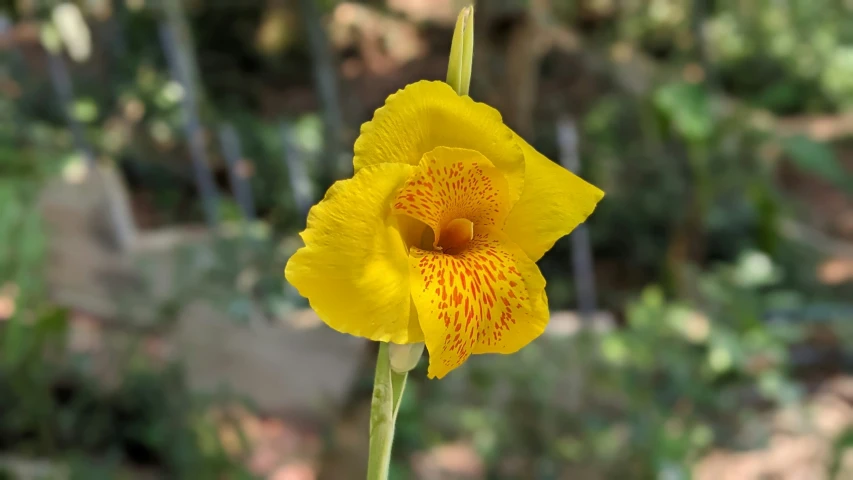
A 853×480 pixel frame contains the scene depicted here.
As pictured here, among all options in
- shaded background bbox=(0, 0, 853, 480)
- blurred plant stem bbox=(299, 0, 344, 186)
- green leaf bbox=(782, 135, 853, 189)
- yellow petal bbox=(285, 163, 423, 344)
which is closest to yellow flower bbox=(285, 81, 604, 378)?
yellow petal bbox=(285, 163, 423, 344)

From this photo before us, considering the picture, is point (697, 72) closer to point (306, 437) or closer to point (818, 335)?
point (818, 335)

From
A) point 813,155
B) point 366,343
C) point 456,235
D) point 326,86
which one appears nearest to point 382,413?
point 456,235

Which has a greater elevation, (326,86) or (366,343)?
(326,86)

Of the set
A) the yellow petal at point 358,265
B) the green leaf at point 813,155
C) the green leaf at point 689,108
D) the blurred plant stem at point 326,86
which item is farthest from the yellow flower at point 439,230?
the green leaf at point 813,155

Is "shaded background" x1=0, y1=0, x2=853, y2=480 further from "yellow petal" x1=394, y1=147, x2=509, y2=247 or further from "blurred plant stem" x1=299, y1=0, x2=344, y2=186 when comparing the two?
"yellow petal" x1=394, y1=147, x2=509, y2=247

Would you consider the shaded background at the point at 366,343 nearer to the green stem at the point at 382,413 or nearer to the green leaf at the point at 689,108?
the green leaf at the point at 689,108

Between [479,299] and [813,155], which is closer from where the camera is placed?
[479,299]

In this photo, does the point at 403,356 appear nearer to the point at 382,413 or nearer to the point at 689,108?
the point at 382,413

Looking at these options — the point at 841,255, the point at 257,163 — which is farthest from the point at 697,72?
the point at 257,163
